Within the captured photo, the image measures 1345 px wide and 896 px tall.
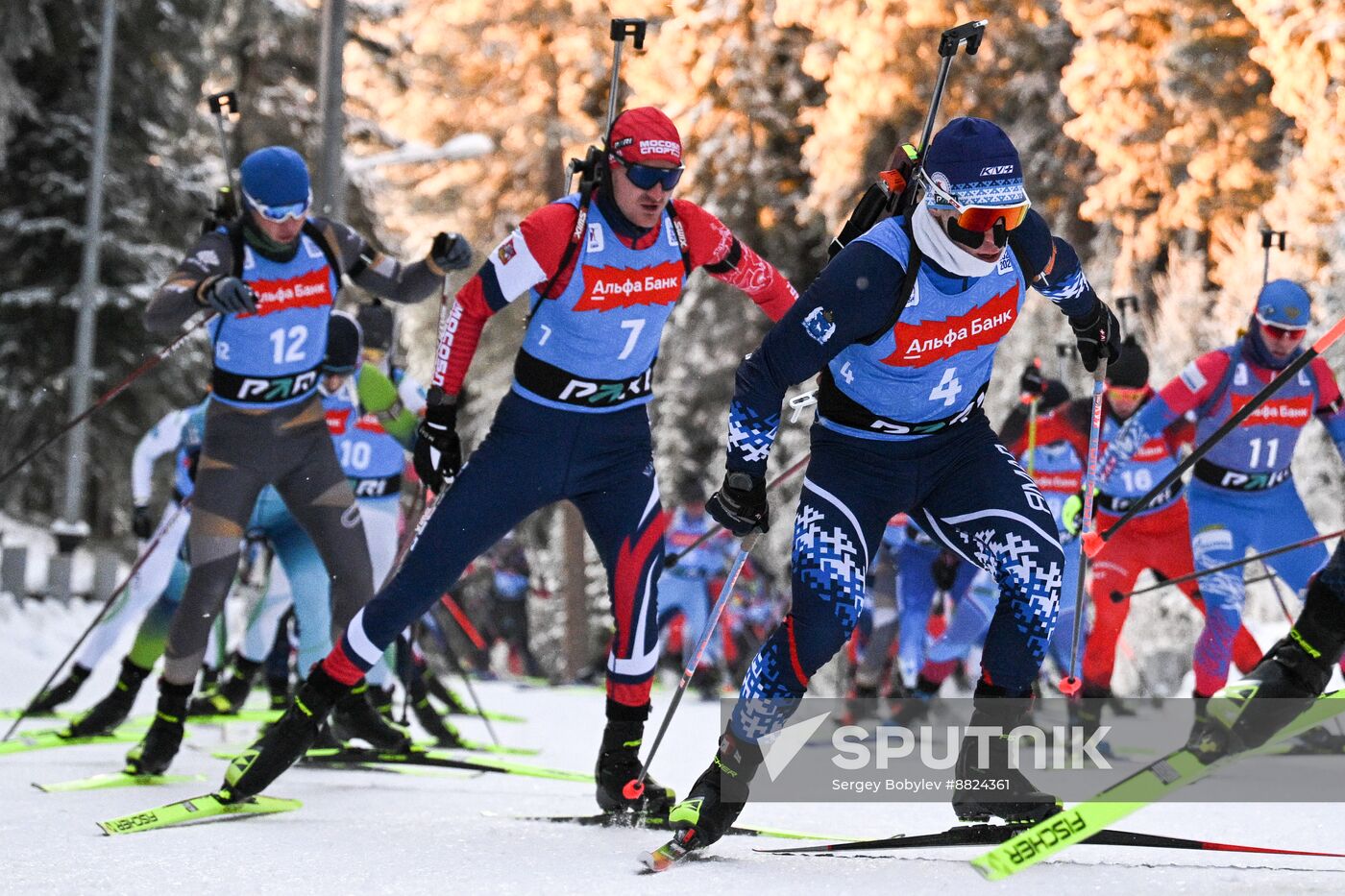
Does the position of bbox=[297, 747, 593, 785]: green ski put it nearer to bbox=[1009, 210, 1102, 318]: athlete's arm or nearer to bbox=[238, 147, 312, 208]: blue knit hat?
bbox=[238, 147, 312, 208]: blue knit hat

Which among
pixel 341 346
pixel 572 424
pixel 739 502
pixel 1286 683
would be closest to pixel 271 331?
pixel 341 346

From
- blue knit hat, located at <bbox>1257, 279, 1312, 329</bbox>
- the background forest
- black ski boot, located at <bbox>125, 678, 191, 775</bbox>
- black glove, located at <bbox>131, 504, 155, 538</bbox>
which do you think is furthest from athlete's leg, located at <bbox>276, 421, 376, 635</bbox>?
the background forest

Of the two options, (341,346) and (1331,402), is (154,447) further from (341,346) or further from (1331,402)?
(1331,402)

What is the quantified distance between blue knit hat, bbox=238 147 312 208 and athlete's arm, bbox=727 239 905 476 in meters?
2.42

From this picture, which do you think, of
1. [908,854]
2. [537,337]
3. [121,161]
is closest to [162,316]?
[537,337]

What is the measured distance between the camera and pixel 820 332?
4336 millimetres

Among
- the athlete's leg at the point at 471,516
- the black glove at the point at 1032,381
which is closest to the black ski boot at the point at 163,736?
the athlete's leg at the point at 471,516

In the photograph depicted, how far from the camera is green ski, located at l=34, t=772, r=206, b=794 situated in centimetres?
600

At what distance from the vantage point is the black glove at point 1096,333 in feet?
16.2

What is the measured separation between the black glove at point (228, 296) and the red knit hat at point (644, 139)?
1.41m

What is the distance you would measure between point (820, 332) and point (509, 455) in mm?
1334

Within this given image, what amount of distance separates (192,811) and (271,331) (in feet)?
6.35

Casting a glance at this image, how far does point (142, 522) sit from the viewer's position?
934 cm

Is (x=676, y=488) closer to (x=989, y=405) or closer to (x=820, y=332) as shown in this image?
(x=989, y=405)
